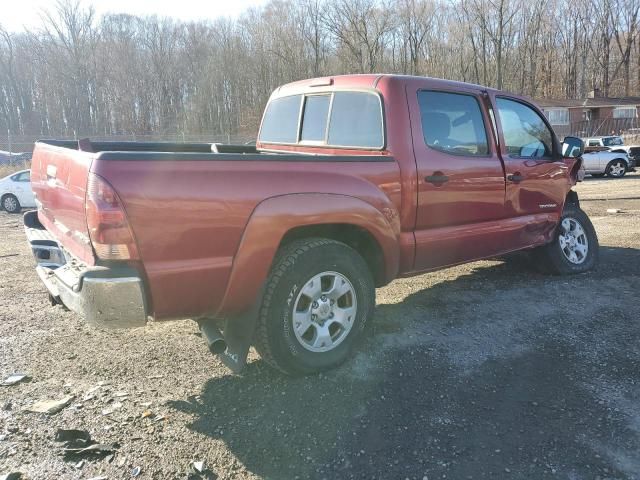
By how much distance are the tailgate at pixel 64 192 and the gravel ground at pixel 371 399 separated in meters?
0.97

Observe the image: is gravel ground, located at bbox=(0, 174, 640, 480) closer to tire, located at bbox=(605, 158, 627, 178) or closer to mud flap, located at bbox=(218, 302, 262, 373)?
mud flap, located at bbox=(218, 302, 262, 373)

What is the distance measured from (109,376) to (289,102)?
113 inches

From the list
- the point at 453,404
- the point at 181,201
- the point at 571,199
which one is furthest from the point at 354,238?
the point at 571,199

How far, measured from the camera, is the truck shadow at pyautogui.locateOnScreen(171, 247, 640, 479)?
2531 millimetres

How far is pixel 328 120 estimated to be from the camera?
431 centimetres

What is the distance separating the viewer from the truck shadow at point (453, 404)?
8.30 feet

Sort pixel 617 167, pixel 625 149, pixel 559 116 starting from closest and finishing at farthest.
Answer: pixel 617 167 < pixel 625 149 < pixel 559 116

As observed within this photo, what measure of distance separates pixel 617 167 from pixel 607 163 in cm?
43

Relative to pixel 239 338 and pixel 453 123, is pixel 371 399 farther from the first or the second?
pixel 453 123

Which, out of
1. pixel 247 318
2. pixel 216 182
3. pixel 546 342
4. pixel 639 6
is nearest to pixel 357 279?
pixel 247 318

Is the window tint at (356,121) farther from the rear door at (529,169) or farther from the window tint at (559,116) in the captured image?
the window tint at (559,116)

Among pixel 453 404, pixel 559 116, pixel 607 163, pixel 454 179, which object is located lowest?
pixel 453 404

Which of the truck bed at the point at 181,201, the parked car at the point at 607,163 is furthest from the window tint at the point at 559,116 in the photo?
the truck bed at the point at 181,201

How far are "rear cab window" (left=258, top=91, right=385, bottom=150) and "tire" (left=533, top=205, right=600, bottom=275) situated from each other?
110 inches
